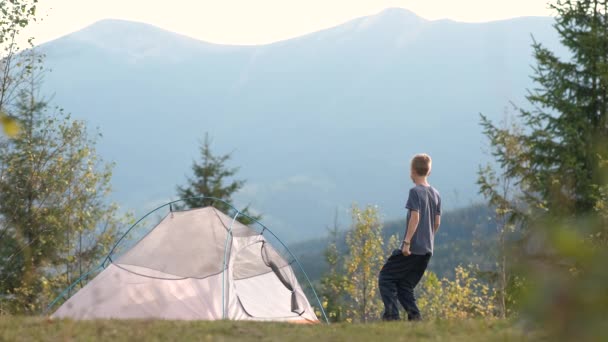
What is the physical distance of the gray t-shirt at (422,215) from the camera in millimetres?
8039

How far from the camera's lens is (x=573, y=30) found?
19.0 m

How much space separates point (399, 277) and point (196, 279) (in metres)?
3.31

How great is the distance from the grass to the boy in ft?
3.49

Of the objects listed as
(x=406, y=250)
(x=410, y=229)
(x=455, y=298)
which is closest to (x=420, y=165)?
(x=410, y=229)

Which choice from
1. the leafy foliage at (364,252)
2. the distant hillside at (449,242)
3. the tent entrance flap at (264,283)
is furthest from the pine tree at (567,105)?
the distant hillside at (449,242)

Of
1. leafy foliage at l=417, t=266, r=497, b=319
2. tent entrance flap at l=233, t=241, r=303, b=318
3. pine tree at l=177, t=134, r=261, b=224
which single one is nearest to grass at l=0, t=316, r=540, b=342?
tent entrance flap at l=233, t=241, r=303, b=318

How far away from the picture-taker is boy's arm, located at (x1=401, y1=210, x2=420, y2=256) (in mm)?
7891

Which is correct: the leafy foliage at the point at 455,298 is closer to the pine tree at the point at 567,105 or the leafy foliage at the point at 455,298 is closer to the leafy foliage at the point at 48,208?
the pine tree at the point at 567,105

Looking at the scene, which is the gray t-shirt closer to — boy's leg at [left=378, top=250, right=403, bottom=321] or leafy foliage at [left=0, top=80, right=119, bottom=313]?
boy's leg at [left=378, top=250, right=403, bottom=321]

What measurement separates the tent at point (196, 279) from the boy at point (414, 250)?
275 centimetres

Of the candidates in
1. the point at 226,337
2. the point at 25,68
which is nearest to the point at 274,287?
the point at 226,337

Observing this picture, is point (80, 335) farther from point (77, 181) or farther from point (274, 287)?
point (77, 181)

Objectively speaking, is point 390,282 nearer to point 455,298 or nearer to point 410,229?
point 410,229

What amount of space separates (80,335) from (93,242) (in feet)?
73.0
